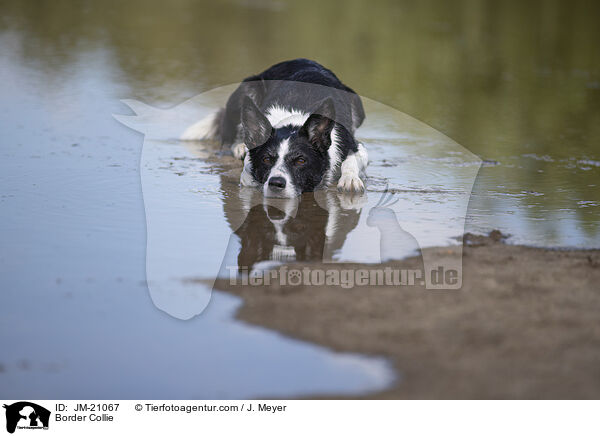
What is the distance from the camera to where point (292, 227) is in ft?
15.3

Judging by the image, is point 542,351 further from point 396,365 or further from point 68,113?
point 68,113

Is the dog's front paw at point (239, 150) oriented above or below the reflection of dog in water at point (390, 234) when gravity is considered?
above

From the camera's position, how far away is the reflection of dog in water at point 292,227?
4129 millimetres

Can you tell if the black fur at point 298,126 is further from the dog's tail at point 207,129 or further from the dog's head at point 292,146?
the dog's tail at point 207,129

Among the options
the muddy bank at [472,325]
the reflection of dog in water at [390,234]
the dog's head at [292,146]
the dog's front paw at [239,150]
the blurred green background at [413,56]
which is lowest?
the muddy bank at [472,325]

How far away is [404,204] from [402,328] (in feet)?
7.18

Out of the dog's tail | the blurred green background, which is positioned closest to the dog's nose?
the blurred green background

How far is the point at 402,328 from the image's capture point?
3.15 meters

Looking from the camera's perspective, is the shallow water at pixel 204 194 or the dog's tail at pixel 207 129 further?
the dog's tail at pixel 207 129

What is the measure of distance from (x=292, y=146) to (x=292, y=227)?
112 cm

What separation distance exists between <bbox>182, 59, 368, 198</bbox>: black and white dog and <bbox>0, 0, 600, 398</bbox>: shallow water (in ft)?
0.64

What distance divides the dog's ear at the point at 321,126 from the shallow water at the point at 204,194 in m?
0.43

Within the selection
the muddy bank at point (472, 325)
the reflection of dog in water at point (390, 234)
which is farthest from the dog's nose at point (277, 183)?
the muddy bank at point (472, 325)

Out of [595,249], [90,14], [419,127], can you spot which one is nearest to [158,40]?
[90,14]
